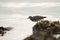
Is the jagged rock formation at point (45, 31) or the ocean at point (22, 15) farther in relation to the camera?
the ocean at point (22, 15)

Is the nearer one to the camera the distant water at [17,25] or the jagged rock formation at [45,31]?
the jagged rock formation at [45,31]

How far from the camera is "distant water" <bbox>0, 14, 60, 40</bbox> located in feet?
8.82

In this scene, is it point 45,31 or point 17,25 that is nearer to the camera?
point 45,31

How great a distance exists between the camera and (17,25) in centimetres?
312

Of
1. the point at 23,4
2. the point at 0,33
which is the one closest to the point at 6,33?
the point at 0,33

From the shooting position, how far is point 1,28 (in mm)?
3053

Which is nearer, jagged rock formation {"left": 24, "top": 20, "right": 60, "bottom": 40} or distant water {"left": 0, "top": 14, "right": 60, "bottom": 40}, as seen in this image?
jagged rock formation {"left": 24, "top": 20, "right": 60, "bottom": 40}

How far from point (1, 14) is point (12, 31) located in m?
0.97

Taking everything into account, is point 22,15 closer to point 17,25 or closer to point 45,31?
point 17,25

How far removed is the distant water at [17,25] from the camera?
2.69 metres

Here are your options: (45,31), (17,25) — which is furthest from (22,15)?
(45,31)

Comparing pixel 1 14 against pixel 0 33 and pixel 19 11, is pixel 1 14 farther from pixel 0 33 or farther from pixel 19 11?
Answer: pixel 0 33

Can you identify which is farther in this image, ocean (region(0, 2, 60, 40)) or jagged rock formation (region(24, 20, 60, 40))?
ocean (region(0, 2, 60, 40))

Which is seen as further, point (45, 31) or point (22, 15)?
point (22, 15)
